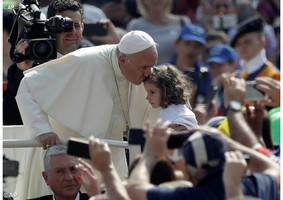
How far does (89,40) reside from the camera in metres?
12.5

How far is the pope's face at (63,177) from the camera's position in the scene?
876 centimetres

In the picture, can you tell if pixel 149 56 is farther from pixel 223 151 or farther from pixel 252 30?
pixel 252 30

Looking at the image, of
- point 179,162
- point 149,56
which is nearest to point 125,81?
point 149,56

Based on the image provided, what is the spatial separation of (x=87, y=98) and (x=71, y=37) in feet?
2.26

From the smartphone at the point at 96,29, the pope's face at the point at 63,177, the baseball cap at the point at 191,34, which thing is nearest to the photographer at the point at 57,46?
the pope's face at the point at 63,177

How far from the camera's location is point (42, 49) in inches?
375

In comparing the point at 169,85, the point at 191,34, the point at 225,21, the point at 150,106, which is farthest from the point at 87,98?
the point at 225,21

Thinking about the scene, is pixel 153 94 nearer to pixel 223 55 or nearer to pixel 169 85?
pixel 169 85

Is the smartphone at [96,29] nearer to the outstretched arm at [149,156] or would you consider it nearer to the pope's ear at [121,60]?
the pope's ear at [121,60]

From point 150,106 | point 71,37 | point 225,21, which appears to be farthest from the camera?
point 225,21

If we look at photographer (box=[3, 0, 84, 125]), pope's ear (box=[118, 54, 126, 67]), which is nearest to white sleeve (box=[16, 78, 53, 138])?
photographer (box=[3, 0, 84, 125])

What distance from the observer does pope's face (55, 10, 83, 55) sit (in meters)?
10.0

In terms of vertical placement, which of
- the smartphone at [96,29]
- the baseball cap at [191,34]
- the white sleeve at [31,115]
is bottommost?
the baseball cap at [191,34]

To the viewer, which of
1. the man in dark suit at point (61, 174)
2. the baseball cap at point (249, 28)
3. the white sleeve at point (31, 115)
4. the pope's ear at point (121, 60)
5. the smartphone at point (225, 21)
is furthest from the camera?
the smartphone at point (225, 21)
